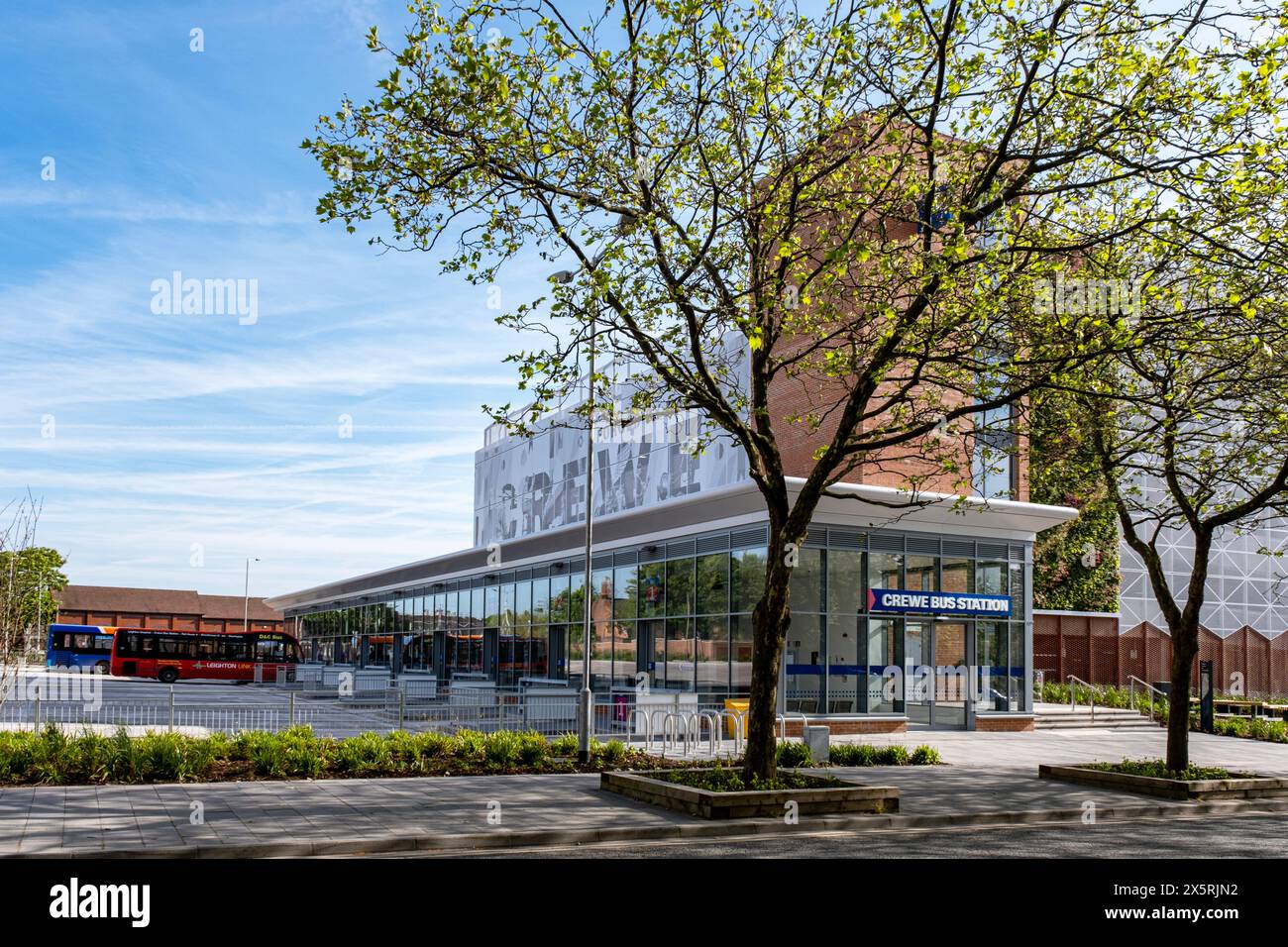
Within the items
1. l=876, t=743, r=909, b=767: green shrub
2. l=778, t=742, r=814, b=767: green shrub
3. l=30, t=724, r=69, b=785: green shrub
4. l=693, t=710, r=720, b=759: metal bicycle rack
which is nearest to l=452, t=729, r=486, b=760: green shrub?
l=693, t=710, r=720, b=759: metal bicycle rack

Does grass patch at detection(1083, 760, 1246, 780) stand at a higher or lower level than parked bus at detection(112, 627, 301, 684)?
higher

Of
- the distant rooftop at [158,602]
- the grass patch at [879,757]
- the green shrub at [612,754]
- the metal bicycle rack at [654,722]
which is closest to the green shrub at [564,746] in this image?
the green shrub at [612,754]

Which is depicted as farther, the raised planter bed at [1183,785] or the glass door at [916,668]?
the glass door at [916,668]

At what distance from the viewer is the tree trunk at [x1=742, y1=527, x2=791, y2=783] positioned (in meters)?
14.9

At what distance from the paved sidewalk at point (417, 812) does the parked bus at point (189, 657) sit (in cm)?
4509

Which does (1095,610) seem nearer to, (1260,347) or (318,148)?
(1260,347)

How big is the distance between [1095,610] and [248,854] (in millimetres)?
40641

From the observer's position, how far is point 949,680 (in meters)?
29.6

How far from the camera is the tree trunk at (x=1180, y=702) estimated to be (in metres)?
18.5

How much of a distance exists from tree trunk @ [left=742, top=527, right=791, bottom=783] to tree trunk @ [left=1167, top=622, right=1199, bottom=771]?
758 centimetres

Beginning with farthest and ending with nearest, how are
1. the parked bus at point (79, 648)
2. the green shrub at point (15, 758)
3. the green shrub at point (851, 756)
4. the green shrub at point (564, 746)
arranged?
the parked bus at point (79, 648) < the green shrub at point (851, 756) < the green shrub at point (564, 746) < the green shrub at point (15, 758)

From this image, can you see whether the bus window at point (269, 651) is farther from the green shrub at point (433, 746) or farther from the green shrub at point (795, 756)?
the green shrub at point (795, 756)

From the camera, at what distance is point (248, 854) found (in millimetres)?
10844

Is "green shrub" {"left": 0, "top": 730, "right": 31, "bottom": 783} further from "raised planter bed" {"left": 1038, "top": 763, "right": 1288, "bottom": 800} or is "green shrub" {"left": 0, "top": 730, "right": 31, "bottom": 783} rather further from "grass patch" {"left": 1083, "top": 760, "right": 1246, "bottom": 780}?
"grass patch" {"left": 1083, "top": 760, "right": 1246, "bottom": 780}
